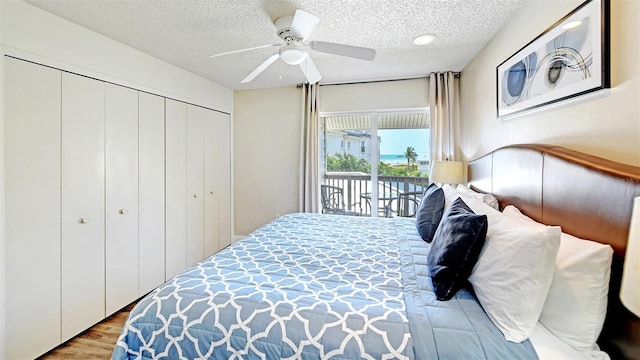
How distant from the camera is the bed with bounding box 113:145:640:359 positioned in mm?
991

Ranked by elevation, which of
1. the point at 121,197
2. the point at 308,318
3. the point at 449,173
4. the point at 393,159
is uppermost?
the point at 393,159

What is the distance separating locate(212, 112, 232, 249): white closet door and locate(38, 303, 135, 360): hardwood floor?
1738 mm

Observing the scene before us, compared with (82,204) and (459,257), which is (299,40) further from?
(82,204)

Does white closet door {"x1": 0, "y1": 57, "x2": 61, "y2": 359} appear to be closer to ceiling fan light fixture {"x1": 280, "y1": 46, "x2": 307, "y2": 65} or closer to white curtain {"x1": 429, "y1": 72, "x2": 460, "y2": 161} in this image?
ceiling fan light fixture {"x1": 280, "y1": 46, "x2": 307, "y2": 65}

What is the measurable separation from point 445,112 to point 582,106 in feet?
7.22

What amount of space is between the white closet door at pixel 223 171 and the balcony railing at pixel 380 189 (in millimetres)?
1452

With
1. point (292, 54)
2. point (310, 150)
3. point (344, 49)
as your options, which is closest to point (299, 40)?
point (292, 54)

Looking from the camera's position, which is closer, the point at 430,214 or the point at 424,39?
the point at 430,214

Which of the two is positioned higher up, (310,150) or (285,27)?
(285,27)

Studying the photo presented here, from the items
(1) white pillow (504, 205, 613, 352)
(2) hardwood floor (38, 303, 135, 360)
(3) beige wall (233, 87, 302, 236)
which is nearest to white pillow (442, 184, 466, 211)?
(1) white pillow (504, 205, 613, 352)

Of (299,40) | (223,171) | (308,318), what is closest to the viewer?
(308,318)

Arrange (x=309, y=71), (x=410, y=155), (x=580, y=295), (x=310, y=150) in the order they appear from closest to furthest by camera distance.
→ 1. (x=580, y=295)
2. (x=309, y=71)
3. (x=410, y=155)
4. (x=310, y=150)

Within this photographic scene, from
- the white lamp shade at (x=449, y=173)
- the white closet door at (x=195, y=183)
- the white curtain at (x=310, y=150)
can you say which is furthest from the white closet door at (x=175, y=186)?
the white lamp shade at (x=449, y=173)

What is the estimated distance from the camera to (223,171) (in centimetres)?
408
